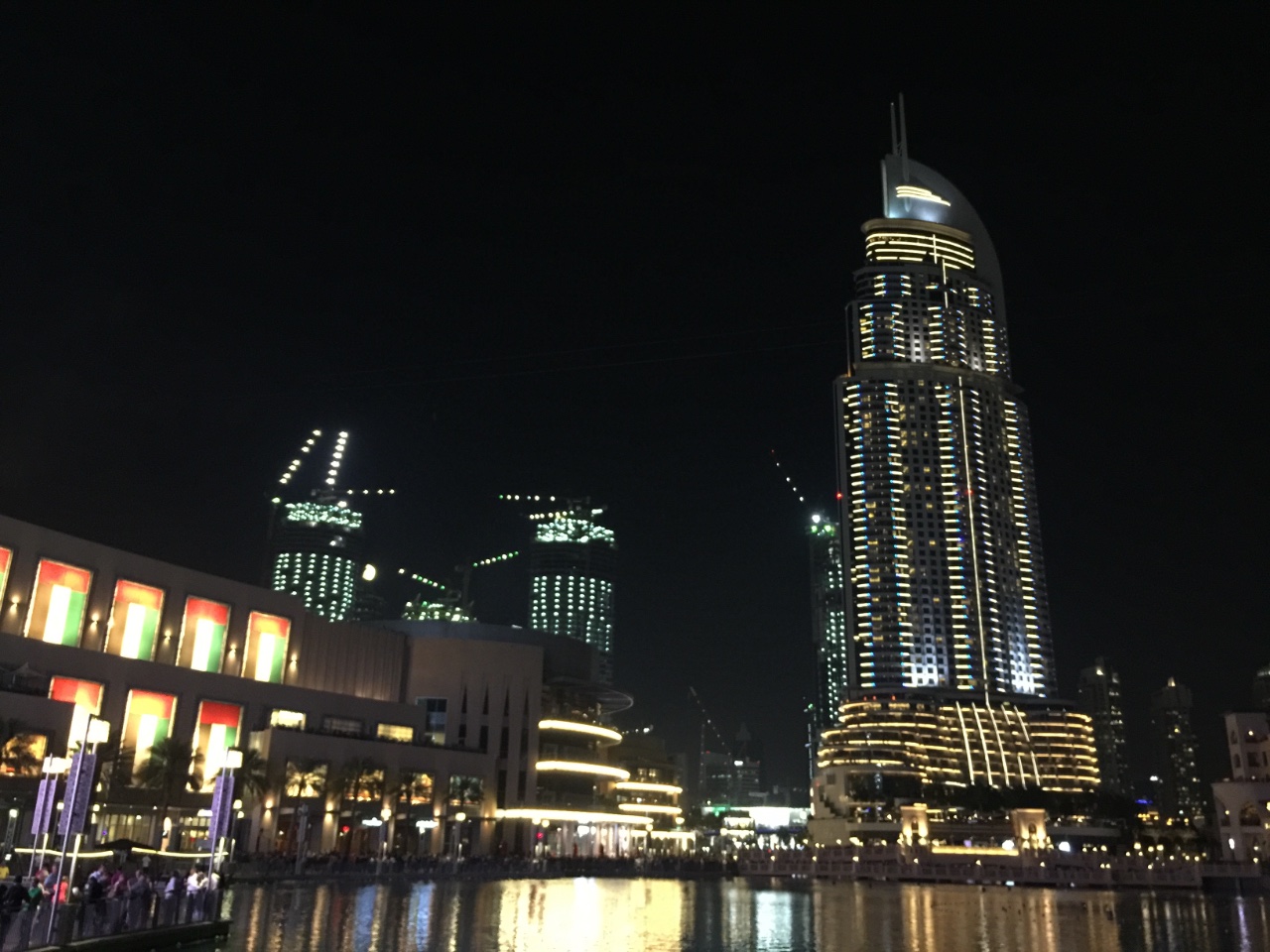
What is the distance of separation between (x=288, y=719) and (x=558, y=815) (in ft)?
118

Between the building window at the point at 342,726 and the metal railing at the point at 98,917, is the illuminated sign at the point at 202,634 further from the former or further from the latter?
the metal railing at the point at 98,917

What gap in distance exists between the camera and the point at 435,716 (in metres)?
111

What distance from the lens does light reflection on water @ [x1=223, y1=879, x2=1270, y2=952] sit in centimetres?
3148

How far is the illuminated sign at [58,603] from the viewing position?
78.4 metres

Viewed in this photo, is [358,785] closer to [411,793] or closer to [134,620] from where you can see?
[411,793]

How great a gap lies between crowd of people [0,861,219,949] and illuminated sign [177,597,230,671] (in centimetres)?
5817

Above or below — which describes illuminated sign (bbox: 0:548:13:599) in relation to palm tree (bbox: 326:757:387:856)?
above

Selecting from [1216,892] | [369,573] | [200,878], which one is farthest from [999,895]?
[369,573]

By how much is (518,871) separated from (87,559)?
39.9 m

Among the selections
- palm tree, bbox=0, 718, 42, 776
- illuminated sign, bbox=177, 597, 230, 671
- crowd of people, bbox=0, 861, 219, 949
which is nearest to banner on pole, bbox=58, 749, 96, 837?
crowd of people, bbox=0, 861, 219, 949

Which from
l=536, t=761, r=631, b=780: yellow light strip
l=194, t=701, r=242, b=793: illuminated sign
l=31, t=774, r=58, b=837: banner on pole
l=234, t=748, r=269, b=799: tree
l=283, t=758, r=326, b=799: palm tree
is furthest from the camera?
l=536, t=761, r=631, b=780: yellow light strip

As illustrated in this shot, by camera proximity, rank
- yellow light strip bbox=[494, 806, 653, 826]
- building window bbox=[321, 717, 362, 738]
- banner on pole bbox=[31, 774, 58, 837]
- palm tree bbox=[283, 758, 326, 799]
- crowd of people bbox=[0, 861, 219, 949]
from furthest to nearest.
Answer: yellow light strip bbox=[494, 806, 653, 826] → building window bbox=[321, 717, 362, 738] → palm tree bbox=[283, 758, 326, 799] → banner on pole bbox=[31, 774, 58, 837] → crowd of people bbox=[0, 861, 219, 949]

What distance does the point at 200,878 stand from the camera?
3428 centimetres

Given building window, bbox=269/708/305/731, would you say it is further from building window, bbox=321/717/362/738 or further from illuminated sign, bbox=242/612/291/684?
illuminated sign, bbox=242/612/291/684
